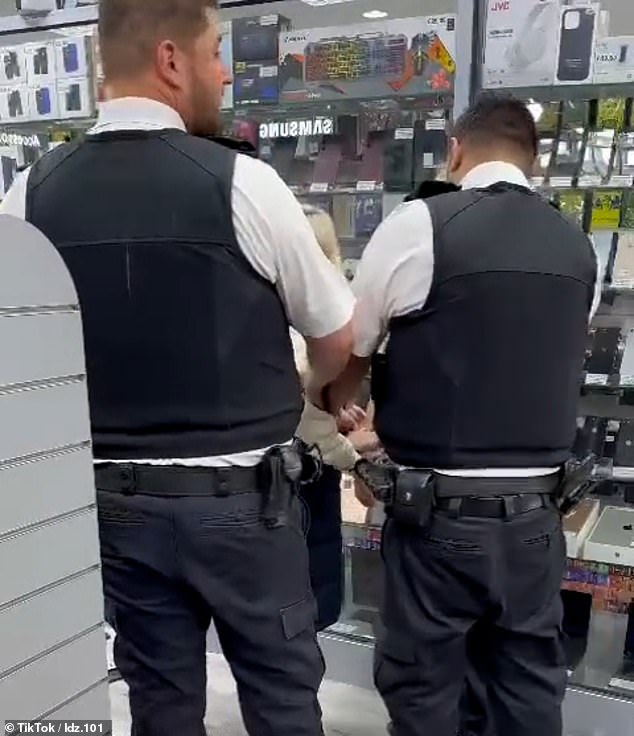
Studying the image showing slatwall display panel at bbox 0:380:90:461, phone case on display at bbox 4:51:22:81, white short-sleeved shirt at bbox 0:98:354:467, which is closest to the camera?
slatwall display panel at bbox 0:380:90:461

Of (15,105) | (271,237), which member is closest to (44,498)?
(271,237)

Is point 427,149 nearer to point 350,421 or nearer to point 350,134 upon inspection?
point 350,134

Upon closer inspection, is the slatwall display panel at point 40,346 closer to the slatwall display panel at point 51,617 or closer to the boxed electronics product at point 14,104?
the slatwall display panel at point 51,617

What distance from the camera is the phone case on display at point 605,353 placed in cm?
266

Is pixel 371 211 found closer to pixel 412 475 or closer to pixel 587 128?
pixel 587 128

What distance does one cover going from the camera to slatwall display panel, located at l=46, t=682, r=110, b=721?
3.58 ft

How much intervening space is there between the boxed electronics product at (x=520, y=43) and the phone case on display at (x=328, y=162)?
68 cm

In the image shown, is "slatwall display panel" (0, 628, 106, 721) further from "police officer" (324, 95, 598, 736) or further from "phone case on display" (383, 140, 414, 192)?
"phone case on display" (383, 140, 414, 192)

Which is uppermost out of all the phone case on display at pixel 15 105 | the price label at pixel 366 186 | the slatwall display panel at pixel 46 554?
the phone case on display at pixel 15 105

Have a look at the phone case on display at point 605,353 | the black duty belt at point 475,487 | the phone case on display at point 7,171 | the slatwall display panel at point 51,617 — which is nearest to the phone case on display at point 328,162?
the phone case on display at point 605,353

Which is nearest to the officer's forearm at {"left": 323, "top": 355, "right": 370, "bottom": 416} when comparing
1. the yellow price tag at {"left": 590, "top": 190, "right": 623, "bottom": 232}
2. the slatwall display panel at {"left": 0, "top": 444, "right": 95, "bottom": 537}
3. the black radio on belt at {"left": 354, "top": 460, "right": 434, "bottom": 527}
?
the black radio on belt at {"left": 354, "top": 460, "right": 434, "bottom": 527}

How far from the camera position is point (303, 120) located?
2.98m

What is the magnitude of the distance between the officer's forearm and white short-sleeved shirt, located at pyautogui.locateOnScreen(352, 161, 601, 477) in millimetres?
47

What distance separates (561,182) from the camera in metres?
2.60
